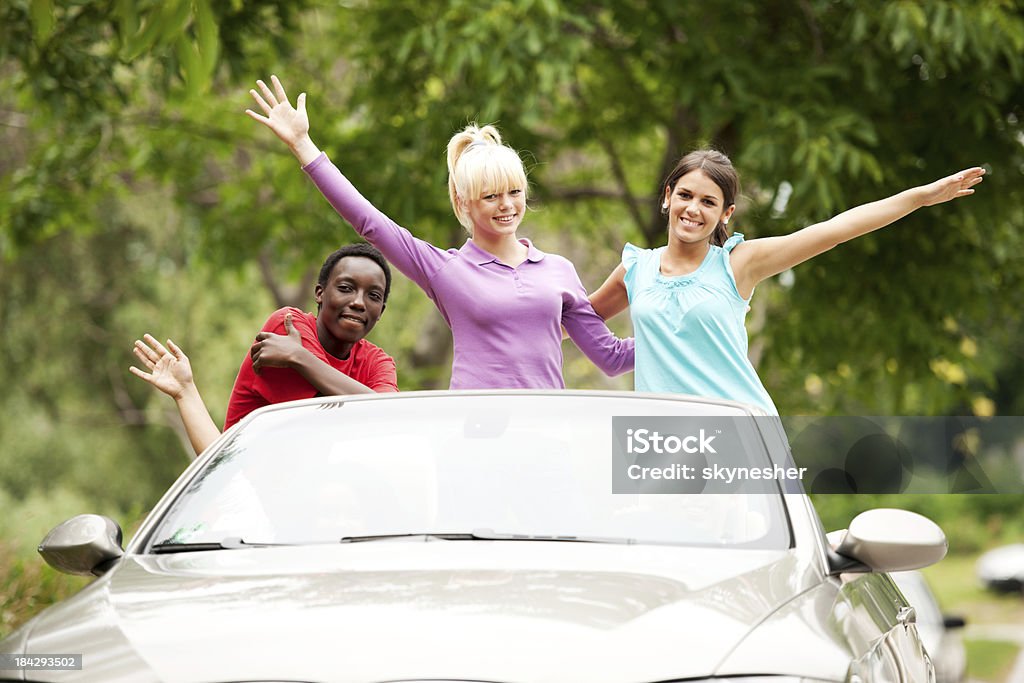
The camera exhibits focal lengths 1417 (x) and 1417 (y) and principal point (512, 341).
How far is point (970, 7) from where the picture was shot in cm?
905

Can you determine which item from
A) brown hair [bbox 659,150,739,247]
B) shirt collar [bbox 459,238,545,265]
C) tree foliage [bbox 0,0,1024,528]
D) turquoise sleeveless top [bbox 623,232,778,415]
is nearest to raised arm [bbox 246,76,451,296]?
shirt collar [bbox 459,238,545,265]

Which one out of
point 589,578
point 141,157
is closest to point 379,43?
point 141,157

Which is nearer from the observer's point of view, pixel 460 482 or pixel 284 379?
pixel 460 482

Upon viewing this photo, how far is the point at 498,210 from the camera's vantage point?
16.7 ft

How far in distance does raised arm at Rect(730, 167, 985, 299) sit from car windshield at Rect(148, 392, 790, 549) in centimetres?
116

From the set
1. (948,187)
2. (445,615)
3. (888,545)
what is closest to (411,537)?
(445,615)

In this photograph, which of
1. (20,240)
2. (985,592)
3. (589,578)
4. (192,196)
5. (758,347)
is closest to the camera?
(589,578)

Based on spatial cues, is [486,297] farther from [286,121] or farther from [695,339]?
[286,121]

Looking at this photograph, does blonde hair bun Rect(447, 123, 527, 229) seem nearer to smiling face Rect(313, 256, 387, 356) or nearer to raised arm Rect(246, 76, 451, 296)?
raised arm Rect(246, 76, 451, 296)

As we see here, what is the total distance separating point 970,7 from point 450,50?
346 cm

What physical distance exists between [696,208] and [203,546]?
2.33m

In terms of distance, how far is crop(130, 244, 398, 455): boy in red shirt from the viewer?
4.99 m

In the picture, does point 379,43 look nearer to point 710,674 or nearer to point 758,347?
point 758,347

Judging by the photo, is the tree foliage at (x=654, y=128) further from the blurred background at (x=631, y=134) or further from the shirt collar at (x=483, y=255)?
the shirt collar at (x=483, y=255)
